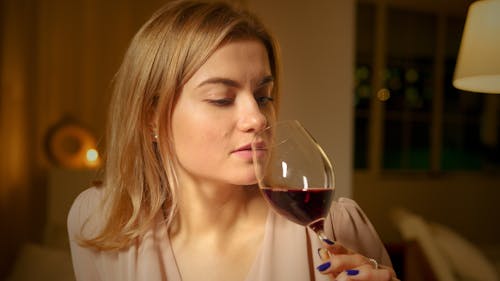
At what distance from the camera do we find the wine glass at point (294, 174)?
1.32 ft

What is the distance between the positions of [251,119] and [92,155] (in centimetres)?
35

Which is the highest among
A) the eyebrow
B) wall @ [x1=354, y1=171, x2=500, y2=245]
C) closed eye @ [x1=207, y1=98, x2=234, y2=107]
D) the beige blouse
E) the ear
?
the eyebrow

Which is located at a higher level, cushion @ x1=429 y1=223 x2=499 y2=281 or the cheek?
the cheek

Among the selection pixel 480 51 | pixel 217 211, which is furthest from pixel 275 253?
pixel 480 51

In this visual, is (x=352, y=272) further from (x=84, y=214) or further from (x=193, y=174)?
(x=84, y=214)

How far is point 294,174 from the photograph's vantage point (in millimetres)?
415

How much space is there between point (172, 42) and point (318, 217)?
284 mm

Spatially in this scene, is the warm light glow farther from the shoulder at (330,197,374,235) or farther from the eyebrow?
the shoulder at (330,197,374,235)

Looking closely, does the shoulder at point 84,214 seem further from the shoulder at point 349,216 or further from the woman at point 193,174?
the shoulder at point 349,216

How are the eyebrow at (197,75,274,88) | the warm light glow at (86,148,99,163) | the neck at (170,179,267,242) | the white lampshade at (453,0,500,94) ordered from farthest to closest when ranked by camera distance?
1. the warm light glow at (86,148,99,163)
2. the neck at (170,179,267,242)
3. the eyebrow at (197,75,274,88)
4. the white lampshade at (453,0,500,94)

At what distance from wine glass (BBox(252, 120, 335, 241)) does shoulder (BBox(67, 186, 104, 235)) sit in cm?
32

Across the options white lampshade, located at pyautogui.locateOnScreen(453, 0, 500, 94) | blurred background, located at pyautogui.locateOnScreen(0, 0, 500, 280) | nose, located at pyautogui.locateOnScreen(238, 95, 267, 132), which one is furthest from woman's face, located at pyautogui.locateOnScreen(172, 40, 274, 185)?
white lampshade, located at pyautogui.locateOnScreen(453, 0, 500, 94)

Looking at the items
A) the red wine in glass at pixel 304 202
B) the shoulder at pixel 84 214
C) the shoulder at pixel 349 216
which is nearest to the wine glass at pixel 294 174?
the red wine in glass at pixel 304 202

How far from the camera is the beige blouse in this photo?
515 millimetres
